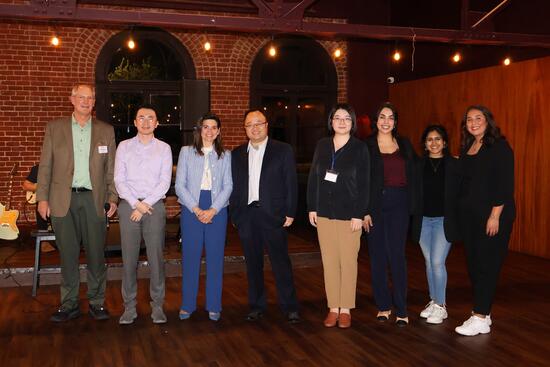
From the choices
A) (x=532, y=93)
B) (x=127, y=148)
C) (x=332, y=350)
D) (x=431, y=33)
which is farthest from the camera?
(x=532, y=93)

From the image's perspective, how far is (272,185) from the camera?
4129 mm

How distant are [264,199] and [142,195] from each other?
0.85 metres

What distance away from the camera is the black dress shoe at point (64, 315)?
4.22 m

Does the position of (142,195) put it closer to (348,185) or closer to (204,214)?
(204,214)

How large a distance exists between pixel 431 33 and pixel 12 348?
4.63 m

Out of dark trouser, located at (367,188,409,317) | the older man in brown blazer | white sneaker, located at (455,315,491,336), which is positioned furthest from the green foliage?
white sneaker, located at (455,315,491,336)

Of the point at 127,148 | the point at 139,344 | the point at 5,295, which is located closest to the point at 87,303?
the point at 5,295

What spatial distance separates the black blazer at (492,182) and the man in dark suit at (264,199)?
48.4 inches

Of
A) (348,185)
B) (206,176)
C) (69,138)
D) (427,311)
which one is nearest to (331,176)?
(348,185)

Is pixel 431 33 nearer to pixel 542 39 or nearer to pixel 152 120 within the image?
pixel 542 39

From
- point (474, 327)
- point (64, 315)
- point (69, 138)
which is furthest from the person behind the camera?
point (64, 315)

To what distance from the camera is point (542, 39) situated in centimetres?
609

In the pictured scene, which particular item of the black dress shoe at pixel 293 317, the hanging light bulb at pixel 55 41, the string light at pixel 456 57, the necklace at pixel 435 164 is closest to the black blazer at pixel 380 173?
the necklace at pixel 435 164

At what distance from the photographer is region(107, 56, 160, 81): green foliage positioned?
859cm
